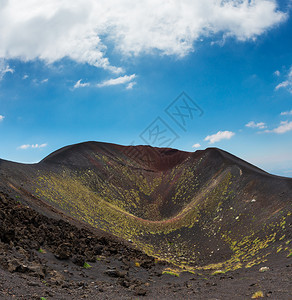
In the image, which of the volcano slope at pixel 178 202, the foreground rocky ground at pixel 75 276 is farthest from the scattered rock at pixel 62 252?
the volcano slope at pixel 178 202

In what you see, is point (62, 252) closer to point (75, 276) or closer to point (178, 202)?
point (75, 276)

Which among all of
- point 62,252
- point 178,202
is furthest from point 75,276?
point 178,202

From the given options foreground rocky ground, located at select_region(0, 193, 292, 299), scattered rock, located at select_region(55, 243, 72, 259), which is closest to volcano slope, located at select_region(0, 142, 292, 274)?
Result: foreground rocky ground, located at select_region(0, 193, 292, 299)

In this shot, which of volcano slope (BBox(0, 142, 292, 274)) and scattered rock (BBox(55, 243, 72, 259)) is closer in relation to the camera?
scattered rock (BBox(55, 243, 72, 259))

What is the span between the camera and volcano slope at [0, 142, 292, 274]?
28922 mm

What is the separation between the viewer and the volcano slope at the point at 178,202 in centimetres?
2892

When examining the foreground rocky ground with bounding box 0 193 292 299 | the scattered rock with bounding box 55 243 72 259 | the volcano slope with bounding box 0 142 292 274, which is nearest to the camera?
the foreground rocky ground with bounding box 0 193 292 299

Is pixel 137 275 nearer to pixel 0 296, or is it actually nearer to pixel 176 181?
pixel 0 296

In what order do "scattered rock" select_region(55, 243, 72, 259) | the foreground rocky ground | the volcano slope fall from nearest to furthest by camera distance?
the foreground rocky ground < "scattered rock" select_region(55, 243, 72, 259) < the volcano slope

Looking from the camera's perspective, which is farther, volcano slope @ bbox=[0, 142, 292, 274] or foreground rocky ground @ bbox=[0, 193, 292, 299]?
volcano slope @ bbox=[0, 142, 292, 274]

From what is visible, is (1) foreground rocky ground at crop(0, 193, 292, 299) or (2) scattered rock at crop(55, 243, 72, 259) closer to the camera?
(1) foreground rocky ground at crop(0, 193, 292, 299)

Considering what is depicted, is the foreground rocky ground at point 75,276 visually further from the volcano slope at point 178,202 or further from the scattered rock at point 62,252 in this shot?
the volcano slope at point 178,202

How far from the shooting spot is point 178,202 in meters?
56.2

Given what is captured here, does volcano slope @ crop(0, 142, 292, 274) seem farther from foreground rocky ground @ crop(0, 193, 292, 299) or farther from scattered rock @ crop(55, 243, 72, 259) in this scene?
scattered rock @ crop(55, 243, 72, 259)
